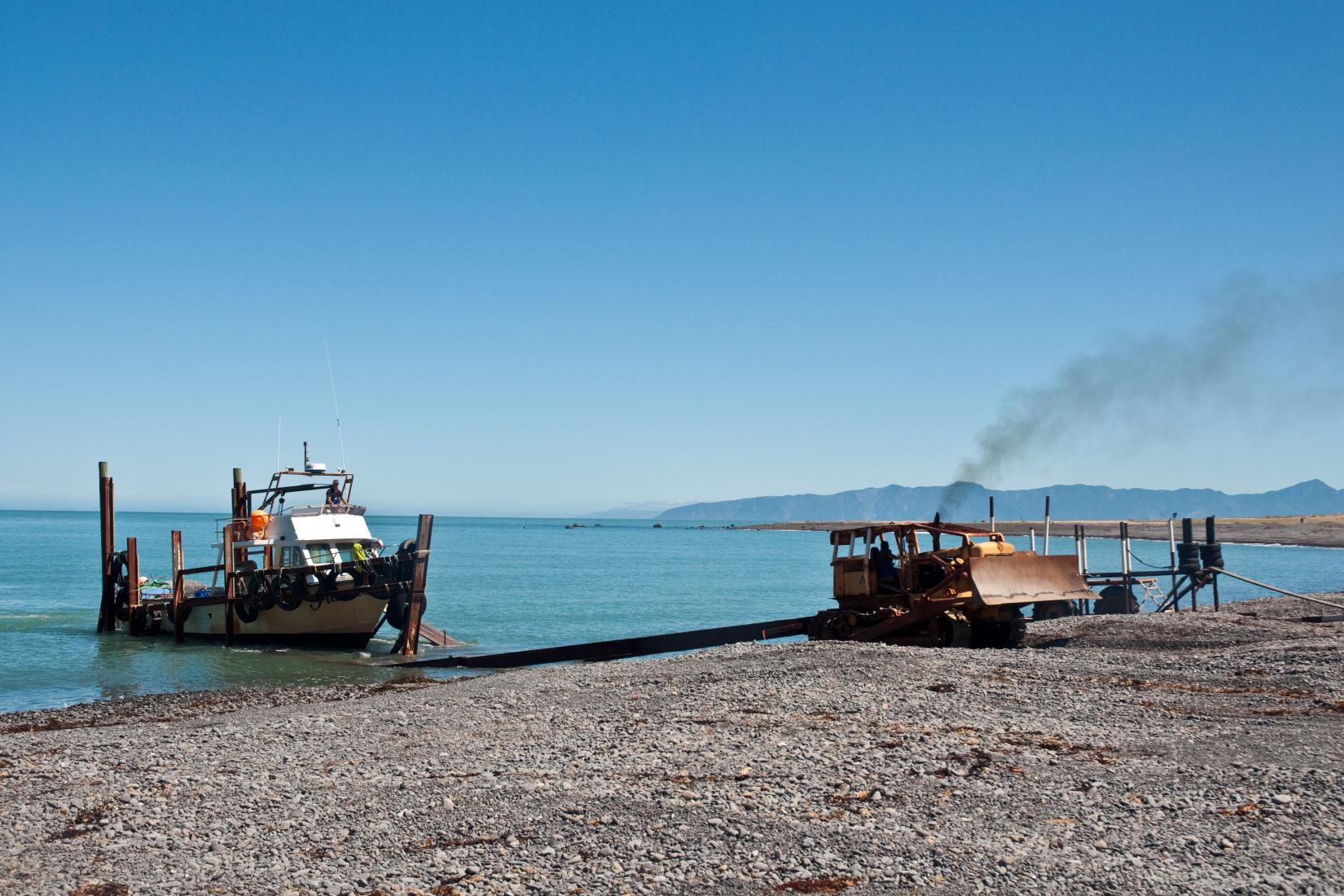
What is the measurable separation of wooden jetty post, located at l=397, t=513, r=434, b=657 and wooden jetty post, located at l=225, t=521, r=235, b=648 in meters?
6.43

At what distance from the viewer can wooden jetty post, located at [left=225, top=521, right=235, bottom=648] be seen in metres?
30.7


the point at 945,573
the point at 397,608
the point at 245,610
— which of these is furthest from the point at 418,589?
the point at 945,573

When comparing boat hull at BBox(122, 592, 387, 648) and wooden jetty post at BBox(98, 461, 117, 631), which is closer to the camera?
boat hull at BBox(122, 592, 387, 648)

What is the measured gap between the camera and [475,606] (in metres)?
46.7

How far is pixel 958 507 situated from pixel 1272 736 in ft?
56.0

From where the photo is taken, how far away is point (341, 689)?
20.3 metres

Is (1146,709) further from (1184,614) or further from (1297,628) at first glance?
(1184,614)

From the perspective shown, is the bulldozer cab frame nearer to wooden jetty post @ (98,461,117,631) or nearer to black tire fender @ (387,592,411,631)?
black tire fender @ (387,592,411,631)

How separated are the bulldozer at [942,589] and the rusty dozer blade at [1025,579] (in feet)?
0.05

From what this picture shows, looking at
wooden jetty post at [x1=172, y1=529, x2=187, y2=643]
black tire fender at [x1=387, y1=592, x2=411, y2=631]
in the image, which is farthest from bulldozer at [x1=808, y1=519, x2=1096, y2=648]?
wooden jetty post at [x1=172, y1=529, x2=187, y2=643]

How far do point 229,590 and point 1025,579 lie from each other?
75.2 ft

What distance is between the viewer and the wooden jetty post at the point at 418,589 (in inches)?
1064

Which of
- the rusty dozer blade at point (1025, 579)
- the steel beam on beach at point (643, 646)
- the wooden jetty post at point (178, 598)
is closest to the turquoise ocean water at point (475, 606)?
the wooden jetty post at point (178, 598)

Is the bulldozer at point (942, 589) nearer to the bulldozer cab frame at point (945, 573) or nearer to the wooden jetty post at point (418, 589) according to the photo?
the bulldozer cab frame at point (945, 573)
